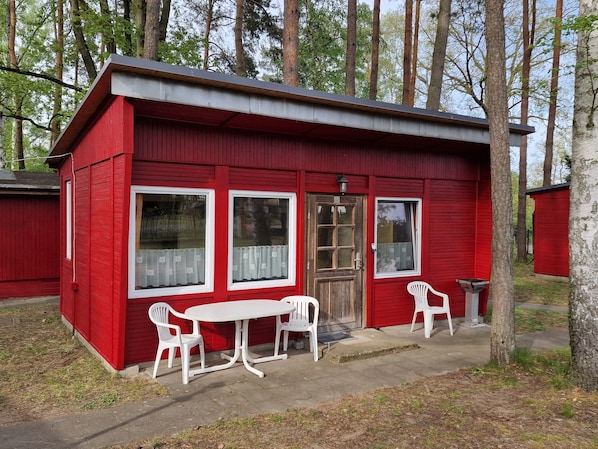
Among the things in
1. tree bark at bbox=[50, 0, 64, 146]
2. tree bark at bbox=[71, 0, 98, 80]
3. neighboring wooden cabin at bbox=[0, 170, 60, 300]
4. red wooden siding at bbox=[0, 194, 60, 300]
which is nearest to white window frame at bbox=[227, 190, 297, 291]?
neighboring wooden cabin at bbox=[0, 170, 60, 300]

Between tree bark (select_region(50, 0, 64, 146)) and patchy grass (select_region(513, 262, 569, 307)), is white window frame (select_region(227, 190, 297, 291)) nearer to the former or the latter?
patchy grass (select_region(513, 262, 569, 307))

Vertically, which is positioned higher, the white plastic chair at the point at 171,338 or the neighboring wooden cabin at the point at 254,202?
the neighboring wooden cabin at the point at 254,202

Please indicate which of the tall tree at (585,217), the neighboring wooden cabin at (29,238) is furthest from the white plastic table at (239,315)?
the neighboring wooden cabin at (29,238)

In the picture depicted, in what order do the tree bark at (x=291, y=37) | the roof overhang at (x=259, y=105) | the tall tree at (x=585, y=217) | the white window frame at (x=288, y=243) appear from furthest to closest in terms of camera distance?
1. the tree bark at (x=291, y=37)
2. the white window frame at (x=288, y=243)
3. the tall tree at (x=585, y=217)
4. the roof overhang at (x=259, y=105)

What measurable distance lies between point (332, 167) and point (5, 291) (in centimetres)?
780

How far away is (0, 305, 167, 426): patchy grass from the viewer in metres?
3.94

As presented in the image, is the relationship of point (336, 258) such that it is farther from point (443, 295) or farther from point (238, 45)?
point (238, 45)

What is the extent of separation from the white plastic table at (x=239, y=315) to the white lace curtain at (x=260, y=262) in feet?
1.43

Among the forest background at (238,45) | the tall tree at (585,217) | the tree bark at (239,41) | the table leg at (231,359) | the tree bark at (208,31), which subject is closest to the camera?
the tall tree at (585,217)

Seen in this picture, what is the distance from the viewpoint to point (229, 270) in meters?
5.45

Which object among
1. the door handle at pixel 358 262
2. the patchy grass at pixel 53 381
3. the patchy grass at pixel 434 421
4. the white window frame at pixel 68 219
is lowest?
the patchy grass at pixel 53 381

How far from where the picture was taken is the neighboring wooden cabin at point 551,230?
40.4 feet

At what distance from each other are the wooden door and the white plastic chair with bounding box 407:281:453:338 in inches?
32.2

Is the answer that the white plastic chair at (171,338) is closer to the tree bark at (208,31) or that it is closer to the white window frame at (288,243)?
the white window frame at (288,243)
